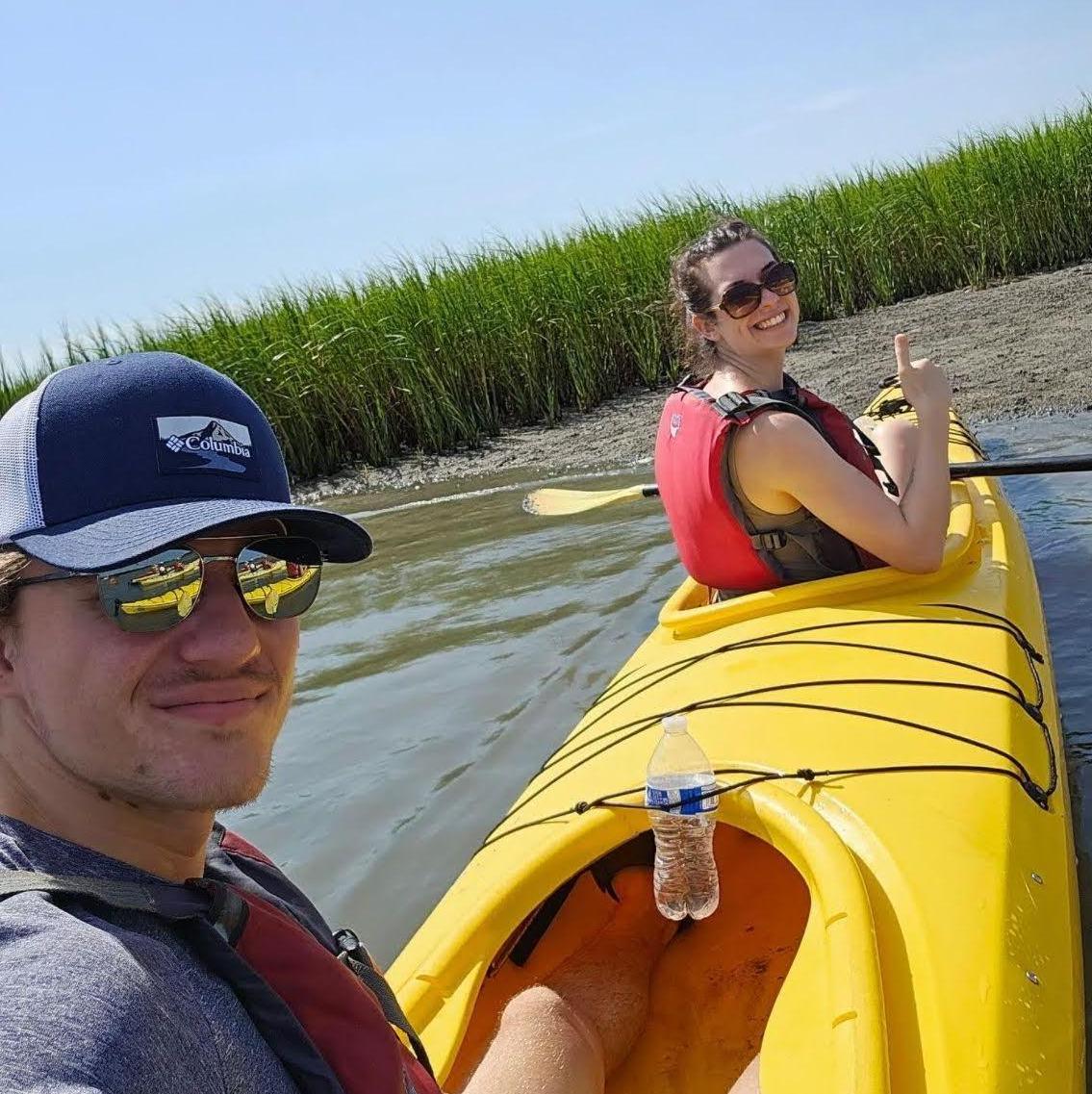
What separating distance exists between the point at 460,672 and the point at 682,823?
2683 millimetres

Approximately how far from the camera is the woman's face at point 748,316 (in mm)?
3416

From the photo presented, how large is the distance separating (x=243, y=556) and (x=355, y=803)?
2.69 metres

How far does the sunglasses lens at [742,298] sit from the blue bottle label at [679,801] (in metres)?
1.71

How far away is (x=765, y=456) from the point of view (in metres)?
3.17

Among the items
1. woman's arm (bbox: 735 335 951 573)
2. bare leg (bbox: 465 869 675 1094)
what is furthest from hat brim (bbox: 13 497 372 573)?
woman's arm (bbox: 735 335 951 573)

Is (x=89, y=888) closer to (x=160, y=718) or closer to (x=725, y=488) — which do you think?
(x=160, y=718)

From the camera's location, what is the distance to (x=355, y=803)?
150 inches

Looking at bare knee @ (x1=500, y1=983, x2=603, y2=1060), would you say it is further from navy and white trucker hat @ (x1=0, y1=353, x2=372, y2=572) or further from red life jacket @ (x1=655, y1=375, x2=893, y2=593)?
red life jacket @ (x1=655, y1=375, x2=893, y2=593)

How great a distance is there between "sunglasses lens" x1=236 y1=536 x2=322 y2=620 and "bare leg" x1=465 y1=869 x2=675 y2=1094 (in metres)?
0.85

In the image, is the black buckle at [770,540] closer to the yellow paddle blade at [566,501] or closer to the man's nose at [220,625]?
the yellow paddle blade at [566,501]

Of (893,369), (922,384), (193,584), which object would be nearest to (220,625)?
(193,584)

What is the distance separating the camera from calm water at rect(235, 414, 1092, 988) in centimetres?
348

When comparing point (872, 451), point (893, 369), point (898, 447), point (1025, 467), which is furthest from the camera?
point (893, 369)

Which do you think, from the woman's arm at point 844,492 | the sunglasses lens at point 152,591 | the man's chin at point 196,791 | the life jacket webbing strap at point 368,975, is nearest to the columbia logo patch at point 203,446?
the sunglasses lens at point 152,591
